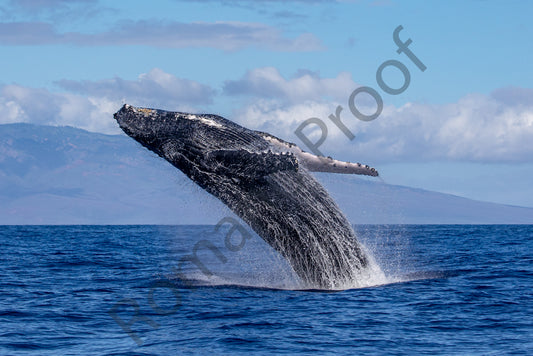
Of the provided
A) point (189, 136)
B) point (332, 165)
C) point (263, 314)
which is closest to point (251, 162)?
point (189, 136)

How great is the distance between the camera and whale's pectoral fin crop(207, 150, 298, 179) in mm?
10984

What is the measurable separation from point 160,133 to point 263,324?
409cm

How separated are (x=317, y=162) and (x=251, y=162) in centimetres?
161

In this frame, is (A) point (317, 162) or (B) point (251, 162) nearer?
(B) point (251, 162)

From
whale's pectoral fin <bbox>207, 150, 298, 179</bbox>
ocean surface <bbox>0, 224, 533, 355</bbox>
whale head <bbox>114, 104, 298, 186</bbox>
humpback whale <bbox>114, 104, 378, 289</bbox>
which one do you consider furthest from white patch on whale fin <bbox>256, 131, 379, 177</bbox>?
ocean surface <bbox>0, 224, 533, 355</bbox>

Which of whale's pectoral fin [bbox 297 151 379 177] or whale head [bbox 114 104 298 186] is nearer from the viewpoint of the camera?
whale head [bbox 114 104 298 186]

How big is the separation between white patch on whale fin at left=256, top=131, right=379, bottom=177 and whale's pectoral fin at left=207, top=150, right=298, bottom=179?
101 cm

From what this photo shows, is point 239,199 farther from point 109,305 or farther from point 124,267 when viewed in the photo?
point 124,267

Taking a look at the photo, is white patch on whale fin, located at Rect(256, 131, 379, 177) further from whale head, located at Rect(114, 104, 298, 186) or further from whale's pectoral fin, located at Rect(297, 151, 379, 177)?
whale head, located at Rect(114, 104, 298, 186)

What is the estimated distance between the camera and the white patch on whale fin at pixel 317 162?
12312 mm

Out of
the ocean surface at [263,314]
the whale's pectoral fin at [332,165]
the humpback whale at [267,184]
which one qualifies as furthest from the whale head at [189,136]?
the ocean surface at [263,314]

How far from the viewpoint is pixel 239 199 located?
40.8 ft

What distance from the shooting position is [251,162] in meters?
11.3

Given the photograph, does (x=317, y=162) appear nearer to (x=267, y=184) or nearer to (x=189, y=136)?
(x=267, y=184)
